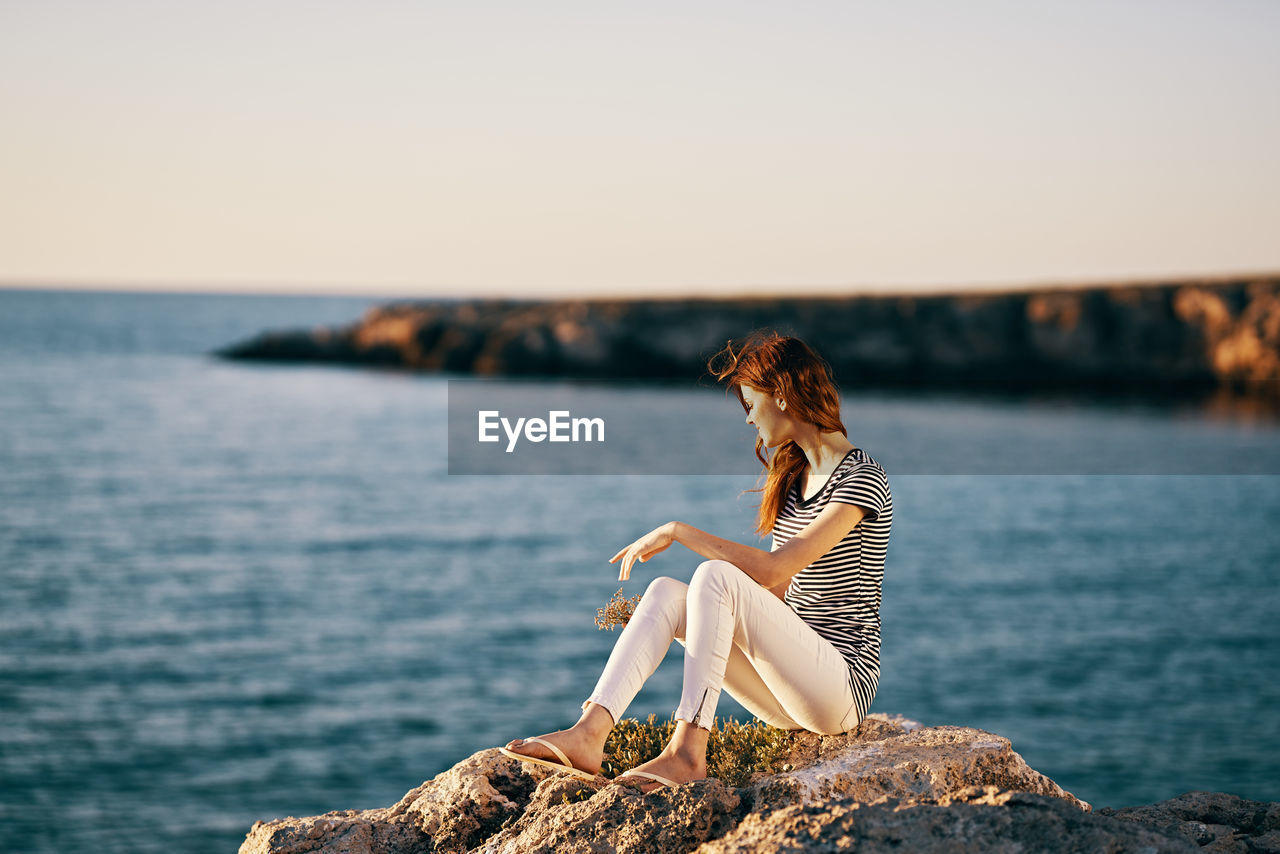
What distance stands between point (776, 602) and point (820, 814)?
116 centimetres

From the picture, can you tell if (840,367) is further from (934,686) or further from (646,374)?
(934,686)

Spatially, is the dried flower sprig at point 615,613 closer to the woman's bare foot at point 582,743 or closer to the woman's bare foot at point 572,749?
the woman's bare foot at point 582,743

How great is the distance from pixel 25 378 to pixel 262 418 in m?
32.7

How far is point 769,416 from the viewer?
5051mm

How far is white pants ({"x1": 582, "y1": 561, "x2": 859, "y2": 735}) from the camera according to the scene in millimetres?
4535

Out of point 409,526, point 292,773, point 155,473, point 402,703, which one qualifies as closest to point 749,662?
point 292,773

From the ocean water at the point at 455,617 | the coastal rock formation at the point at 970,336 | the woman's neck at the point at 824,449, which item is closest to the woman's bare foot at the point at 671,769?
the ocean water at the point at 455,617

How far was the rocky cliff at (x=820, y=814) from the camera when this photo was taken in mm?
3479

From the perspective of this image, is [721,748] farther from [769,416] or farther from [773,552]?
[769,416]

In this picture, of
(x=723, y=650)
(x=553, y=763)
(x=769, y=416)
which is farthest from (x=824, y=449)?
(x=553, y=763)

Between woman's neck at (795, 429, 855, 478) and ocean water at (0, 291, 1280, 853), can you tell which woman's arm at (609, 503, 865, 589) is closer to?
woman's neck at (795, 429, 855, 478)

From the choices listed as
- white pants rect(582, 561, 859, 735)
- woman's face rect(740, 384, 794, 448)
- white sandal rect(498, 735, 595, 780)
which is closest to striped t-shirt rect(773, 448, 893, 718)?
white pants rect(582, 561, 859, 735)

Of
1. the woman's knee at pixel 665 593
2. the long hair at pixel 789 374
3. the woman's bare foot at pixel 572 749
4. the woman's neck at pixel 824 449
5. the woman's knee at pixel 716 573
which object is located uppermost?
the long hair at pixel 789 374

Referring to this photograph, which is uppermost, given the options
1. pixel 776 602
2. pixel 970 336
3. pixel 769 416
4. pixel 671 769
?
pixel 970 336
